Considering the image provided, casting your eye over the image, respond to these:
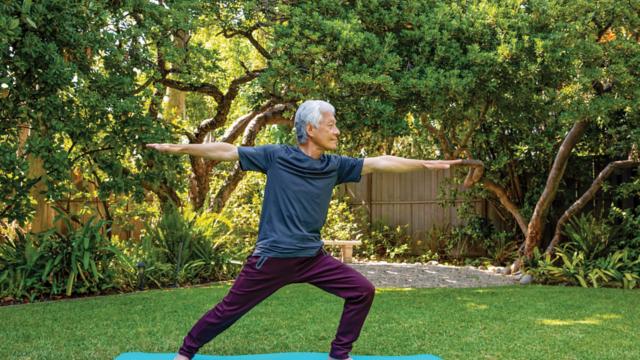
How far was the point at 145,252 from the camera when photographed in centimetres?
885

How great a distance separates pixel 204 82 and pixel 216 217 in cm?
207

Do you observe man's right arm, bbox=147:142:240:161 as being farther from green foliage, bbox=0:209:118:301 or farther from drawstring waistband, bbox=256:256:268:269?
green foliage, bbox=0:209:118:301

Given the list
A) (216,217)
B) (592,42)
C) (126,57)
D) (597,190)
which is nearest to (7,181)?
(126,57)

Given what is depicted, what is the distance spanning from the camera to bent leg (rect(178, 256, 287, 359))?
387cm

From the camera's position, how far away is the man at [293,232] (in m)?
3.88

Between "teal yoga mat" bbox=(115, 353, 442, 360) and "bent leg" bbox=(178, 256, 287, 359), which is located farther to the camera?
"teal yoga mat" bbox=(115, 353, 442, 360)

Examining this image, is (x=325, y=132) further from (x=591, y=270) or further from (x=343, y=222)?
(x=343, y=222)

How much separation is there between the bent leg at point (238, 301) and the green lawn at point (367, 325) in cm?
72

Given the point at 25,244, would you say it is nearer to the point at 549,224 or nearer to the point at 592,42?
the point at 592,42

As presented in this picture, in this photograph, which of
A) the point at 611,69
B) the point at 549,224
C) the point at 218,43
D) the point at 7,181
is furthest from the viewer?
the point at 218,43

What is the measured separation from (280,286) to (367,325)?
191 cm

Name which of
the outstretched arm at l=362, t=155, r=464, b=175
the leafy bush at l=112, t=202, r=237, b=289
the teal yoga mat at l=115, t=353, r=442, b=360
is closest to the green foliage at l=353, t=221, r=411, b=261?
the leafy bush at l=112, t=202, r=237, b=289

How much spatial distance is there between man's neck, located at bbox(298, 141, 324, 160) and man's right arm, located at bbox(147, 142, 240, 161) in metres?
0.42

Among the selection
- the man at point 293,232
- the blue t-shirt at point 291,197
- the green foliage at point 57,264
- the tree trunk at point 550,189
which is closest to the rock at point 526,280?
the tree trunk at point 550,189
